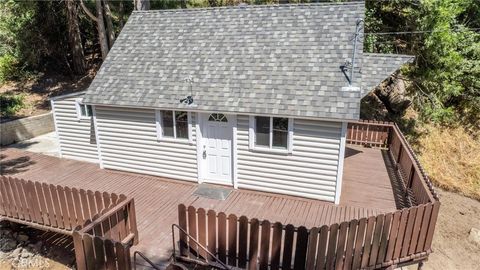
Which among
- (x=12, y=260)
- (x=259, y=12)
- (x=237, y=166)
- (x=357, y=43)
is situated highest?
(x=259, y=12)

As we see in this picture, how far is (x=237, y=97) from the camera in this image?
9.69 meters

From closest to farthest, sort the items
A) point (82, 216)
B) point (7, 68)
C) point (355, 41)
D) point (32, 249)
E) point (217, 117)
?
point (82, 216), point (32, 249), point (355, 41), point (217, 117), point (7, 68)

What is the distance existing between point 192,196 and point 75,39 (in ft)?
58.3

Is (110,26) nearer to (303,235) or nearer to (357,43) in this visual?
(357,43)

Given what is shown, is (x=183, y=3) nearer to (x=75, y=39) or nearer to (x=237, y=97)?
(x=75, y=39)

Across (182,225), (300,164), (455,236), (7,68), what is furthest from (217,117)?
(7,68)

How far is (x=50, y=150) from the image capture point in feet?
46.5

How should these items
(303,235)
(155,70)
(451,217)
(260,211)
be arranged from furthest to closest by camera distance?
(451,217)
(155,70)
(260,211)
(303,235)

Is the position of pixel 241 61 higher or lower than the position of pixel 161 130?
higher

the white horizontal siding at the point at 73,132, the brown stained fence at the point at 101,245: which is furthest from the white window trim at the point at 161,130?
the brown stained fence at the point at 101,245

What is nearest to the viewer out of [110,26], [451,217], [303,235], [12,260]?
[303,235]

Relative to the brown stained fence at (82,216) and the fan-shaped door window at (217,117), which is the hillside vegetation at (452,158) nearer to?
the fan-shaped door window at (217,117)

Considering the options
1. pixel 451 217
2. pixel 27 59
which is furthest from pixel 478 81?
pixel 27 59

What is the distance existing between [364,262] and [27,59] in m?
24.0
